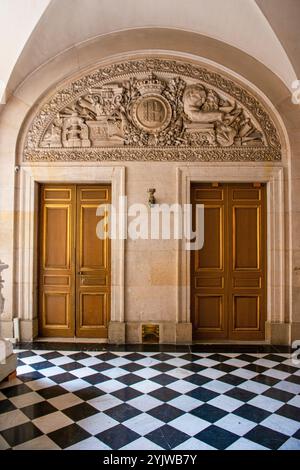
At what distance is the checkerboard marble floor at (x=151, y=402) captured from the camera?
233cm

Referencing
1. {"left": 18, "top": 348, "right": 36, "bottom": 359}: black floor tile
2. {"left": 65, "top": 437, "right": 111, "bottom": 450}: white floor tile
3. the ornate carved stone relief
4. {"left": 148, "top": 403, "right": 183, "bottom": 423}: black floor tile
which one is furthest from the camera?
the ornate carved stone relief

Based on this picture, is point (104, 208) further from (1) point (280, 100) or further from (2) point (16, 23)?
(1) point (280, 100)

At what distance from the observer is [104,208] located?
4902mm

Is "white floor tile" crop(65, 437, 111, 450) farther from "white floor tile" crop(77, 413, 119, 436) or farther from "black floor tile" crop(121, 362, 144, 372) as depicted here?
"black floor tile" crop(121, 362, 144, 372)

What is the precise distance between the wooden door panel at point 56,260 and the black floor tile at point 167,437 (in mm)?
2851

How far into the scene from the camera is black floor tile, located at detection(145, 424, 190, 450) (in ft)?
7.39

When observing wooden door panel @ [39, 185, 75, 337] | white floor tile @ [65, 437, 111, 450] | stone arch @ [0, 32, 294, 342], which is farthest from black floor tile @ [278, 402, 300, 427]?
wooden door panel @ [39, 185, 75, 337]

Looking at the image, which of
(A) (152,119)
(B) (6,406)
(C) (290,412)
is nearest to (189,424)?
(C) (290,412)

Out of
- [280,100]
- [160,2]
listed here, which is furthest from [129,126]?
[280,100]

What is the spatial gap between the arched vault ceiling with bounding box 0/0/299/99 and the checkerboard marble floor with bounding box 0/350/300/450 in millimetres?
4005

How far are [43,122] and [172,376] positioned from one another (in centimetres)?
410

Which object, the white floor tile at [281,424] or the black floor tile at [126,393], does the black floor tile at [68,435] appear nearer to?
the black floor tile at [126,393]

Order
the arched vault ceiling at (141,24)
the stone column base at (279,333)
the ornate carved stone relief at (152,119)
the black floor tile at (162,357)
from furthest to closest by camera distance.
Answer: the ornate carved stone relief at (152,119), the stone column base at (279,333), the black floor tile at (162,357), the arched vault ceiling at (141,24)

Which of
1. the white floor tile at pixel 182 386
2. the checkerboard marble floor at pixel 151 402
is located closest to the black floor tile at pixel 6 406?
the checkerboard marble floor at pixel 151 402
